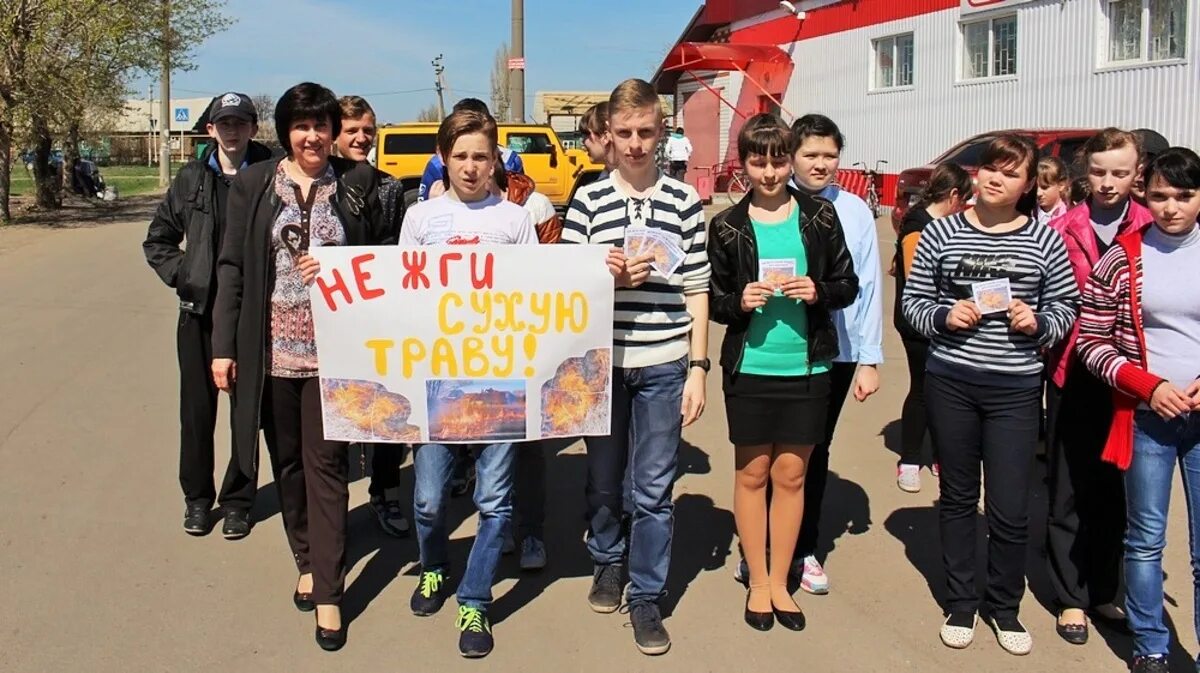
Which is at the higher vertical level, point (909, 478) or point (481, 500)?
point (481, 500)

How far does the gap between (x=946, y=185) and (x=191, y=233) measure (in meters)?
3.84

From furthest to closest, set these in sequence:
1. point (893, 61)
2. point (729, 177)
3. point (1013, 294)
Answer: point (729, 177)
point (893, 61)
point (1013, 294)

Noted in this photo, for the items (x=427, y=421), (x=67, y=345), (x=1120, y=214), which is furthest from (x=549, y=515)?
(x=67, y=345)

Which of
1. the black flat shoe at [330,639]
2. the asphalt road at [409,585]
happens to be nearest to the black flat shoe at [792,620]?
the asphalt road at [409,585]

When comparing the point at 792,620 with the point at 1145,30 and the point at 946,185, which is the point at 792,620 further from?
the point at 1145,30

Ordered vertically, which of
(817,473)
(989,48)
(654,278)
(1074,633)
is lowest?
(1074,633)

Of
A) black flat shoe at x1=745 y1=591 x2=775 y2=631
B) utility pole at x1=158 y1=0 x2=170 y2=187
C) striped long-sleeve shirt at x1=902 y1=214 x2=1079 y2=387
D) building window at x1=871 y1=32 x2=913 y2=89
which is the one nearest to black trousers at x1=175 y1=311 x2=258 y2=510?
black flat shoe at x1=745 y1=591 x2=775 y2=631

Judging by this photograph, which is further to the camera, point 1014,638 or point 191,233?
point 191,233

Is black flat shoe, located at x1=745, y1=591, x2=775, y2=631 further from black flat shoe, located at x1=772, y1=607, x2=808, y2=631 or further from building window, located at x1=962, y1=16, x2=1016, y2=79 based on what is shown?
building window, located at x1=962, y1=16, x2=1016, y2=79

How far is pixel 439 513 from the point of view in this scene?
4.02 m

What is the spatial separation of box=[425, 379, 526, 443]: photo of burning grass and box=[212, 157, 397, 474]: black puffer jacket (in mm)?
716

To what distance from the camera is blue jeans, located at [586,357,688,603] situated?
385 centimetres

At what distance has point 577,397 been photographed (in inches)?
150

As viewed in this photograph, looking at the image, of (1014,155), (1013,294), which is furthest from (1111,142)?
(1013,294)
